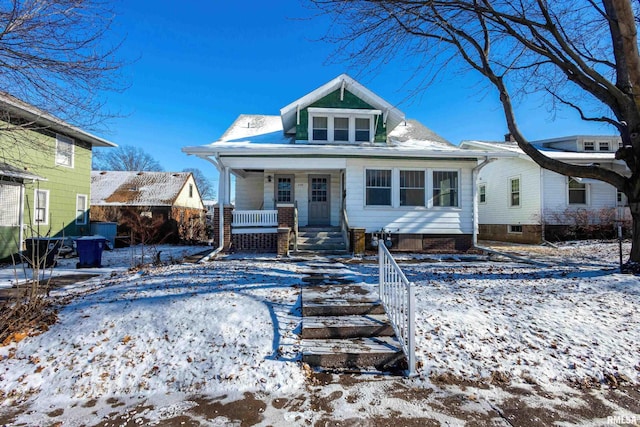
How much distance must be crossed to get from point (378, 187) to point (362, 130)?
2753 mm

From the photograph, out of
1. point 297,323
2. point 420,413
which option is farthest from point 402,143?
point 420,413

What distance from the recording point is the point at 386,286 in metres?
4.77

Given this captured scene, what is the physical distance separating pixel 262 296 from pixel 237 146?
687cm

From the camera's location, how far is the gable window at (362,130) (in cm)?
1275

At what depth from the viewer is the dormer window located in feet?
41.0

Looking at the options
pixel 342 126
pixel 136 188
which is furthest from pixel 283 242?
pixel 136 188

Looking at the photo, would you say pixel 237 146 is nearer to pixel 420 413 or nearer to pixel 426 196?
pixel 426 196

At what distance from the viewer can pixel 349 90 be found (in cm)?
1267

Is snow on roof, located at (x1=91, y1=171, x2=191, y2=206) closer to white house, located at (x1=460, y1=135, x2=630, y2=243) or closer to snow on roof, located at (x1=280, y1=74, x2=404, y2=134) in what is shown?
snow on roof, located at (x1=280, y1=74, x2=404, y2=134)

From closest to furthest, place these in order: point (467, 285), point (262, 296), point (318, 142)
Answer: point (262, 296), point (467, 285), point (318, 142)

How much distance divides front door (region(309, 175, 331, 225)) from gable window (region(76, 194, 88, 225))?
10.3 m

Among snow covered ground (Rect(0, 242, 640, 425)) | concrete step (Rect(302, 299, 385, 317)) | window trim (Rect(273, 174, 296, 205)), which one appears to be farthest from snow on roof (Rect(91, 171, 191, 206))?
concrete step (Rect(302, 299, 385, 317))

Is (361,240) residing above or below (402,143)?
below

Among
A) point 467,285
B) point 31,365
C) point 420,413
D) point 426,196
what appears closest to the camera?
point 420,413
